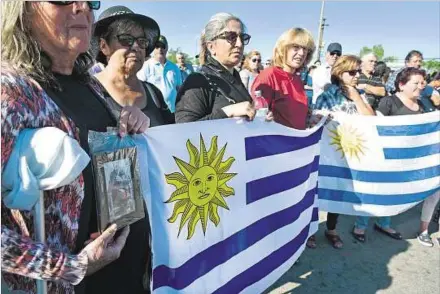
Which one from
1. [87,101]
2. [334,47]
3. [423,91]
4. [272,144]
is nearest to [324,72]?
[334,47]

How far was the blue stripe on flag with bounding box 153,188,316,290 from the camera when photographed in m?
1.67

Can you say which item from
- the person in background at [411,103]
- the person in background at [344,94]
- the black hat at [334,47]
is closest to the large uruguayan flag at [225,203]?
the person in background at [344,94]

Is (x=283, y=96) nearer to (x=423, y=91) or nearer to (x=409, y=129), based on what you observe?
(x=409, y=129)

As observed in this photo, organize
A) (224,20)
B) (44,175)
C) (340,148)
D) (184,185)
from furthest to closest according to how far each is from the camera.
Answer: (340,148)
(224,20)
(184,185)
(44,175)

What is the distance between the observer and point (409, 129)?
140 inches

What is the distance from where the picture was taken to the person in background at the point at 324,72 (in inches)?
219

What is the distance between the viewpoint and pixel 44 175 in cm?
89

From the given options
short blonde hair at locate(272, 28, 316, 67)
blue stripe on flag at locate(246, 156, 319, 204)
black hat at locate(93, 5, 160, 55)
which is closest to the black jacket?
black hat at locate(93, 5, 160, 55)

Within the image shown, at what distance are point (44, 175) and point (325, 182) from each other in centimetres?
298

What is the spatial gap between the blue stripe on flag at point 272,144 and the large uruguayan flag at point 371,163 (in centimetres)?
73

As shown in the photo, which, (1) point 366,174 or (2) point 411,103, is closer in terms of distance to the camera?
(1) point 366,174

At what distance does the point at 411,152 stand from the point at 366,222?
898 mm

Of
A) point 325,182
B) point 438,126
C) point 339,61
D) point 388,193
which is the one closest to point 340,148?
point 325,182

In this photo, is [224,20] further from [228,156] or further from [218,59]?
[228,156]
